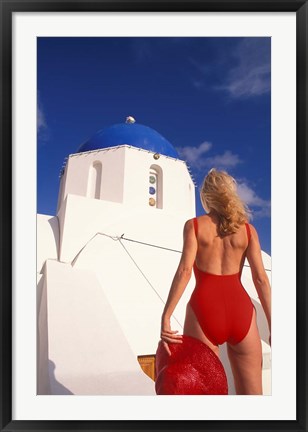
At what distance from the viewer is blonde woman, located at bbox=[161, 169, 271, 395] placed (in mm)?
2225

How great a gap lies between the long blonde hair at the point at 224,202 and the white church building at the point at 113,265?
0.67 meters

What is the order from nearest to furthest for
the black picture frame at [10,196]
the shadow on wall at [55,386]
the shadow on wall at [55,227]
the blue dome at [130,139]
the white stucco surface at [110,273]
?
the black picture frame at [10,196] → the shadow on wall at [55,386] → the white stucco surface at [110,273] → the shadow on wall at [55,227] → the blue dome at [130,139]

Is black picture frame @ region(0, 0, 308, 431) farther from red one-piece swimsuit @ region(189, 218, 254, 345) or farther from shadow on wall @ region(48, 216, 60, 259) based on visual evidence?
shadow on wall @ region(48, 216, 60, 259)

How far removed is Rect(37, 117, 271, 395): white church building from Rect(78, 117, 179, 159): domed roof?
0.02m

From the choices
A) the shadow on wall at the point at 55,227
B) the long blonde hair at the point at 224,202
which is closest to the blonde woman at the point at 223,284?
the long blonde hair at the point at 224,202

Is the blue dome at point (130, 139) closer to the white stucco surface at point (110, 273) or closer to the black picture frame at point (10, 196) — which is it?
the white stucco surface at point (110, 273)

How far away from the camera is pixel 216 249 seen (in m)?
2.28

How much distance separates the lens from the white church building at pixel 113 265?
2518 mm

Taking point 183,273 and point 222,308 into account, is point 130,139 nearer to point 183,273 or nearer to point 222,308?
point 183,273

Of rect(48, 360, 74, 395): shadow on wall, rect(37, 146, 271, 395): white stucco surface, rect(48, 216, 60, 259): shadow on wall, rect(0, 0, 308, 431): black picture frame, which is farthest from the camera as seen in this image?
rect(48, 216, 60, 259): shadow on wall

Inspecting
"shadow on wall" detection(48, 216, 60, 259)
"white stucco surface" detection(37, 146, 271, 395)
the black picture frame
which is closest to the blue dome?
"white stucco surface" detection(37, 146, 271, 395)

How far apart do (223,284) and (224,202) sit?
564 mm

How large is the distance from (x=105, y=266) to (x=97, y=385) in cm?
171

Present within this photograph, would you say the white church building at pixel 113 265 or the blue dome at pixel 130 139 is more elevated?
the blue dome at pixel 130 139
